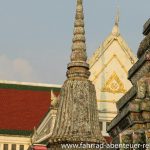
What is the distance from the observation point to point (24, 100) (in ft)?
125

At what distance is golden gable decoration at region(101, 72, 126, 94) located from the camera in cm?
2691

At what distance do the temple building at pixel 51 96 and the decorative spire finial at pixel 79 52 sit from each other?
2cm

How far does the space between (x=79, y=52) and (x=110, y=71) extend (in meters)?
12.7

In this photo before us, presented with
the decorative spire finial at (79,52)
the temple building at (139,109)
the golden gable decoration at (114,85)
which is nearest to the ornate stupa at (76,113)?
the decorative spire finial at (79,52)

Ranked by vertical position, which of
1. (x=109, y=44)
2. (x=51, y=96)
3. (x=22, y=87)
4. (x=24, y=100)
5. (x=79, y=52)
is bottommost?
(x=79, y=52)

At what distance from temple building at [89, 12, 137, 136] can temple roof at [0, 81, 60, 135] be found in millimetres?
9851

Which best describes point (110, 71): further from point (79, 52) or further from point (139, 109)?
point (139, 109)

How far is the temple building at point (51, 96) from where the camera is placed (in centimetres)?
2516

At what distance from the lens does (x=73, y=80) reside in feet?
45.9

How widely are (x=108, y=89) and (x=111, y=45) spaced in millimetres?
1842

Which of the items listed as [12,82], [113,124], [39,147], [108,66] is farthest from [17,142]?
[113,124]

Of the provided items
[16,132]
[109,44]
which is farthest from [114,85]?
[16,132]

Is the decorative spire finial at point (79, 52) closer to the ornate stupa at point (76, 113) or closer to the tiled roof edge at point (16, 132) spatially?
the ornate stupa at point (76, 113)

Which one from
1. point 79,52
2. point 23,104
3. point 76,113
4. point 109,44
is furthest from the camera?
point 23,104
